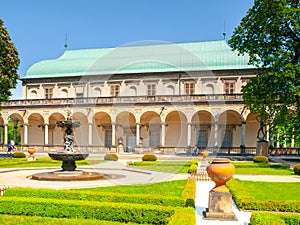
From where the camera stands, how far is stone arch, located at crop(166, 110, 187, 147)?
44184 mm

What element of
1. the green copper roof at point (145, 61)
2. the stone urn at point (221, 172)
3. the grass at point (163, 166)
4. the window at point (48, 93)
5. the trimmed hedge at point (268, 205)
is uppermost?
the green copper roof at point (145, 61)

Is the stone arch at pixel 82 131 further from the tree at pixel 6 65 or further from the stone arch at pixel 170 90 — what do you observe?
the tree at pixel 6 65

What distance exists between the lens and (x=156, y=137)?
44.9m

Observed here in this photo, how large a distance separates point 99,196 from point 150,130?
3479cm

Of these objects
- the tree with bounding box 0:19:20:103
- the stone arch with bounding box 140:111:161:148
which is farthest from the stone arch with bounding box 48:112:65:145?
the tree with bounding box 0:19:20:103

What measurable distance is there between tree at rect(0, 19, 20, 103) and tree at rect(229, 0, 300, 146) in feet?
68.3

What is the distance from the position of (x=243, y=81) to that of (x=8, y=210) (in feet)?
128

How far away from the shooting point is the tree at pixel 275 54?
25703mm

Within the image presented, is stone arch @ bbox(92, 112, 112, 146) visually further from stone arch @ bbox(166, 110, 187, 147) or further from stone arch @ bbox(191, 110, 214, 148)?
stone arch @ bbox(191, 110, 214, 148)

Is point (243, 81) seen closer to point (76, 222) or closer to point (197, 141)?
point (197, 141)

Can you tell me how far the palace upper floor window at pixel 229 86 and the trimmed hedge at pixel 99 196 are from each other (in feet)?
118

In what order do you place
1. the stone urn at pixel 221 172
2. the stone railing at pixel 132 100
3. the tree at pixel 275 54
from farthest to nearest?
the stone railing at pixel 132 100, the tree at pixel 275 54, the stone urn at pixel 221 172

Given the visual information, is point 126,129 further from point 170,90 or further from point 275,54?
point 275,54

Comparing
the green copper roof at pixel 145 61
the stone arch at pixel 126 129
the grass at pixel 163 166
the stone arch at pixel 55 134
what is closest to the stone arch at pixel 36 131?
the stone arch at pixel 55 134
